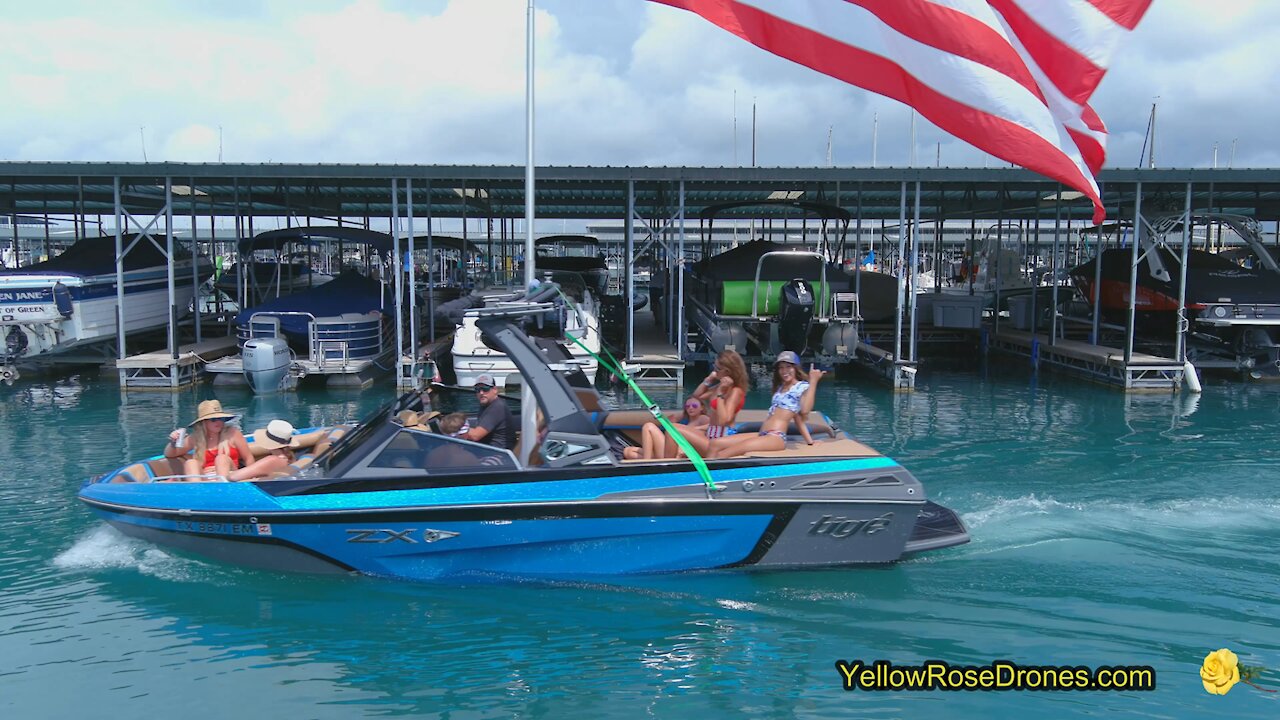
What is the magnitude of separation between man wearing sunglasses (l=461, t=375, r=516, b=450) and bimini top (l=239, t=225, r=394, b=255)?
12313mm

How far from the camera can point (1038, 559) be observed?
6.84m

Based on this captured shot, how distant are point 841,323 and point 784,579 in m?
10.4

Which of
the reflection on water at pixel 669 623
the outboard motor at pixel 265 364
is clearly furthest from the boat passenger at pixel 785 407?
the outboard motor at pixel 265 364

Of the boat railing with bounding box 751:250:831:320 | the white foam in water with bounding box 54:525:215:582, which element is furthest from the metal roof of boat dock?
the white foam in water with bounding box 54:525:215:582

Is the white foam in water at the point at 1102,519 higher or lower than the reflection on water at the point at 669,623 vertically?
higher

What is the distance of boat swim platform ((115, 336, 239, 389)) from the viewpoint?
51.6 feet

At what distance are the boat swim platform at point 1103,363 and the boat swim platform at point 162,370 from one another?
16.6 m

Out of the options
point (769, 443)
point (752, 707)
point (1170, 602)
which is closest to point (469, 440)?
point (769, 443)

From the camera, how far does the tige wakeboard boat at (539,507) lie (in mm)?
6184

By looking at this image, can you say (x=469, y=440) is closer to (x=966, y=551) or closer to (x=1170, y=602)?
(x=966, y=551)

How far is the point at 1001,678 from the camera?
16.6ft

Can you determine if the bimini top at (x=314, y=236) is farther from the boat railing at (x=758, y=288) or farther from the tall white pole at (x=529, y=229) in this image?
the tall white pole at (x=529, y=229)

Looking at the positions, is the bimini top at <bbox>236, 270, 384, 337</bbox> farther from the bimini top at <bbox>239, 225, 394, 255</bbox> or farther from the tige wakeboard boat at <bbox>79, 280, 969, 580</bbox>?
the tige wakeboard boat at <bbox>79, 280, 969, 580</bbox>

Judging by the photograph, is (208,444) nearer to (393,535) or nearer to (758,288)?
(393,535)
